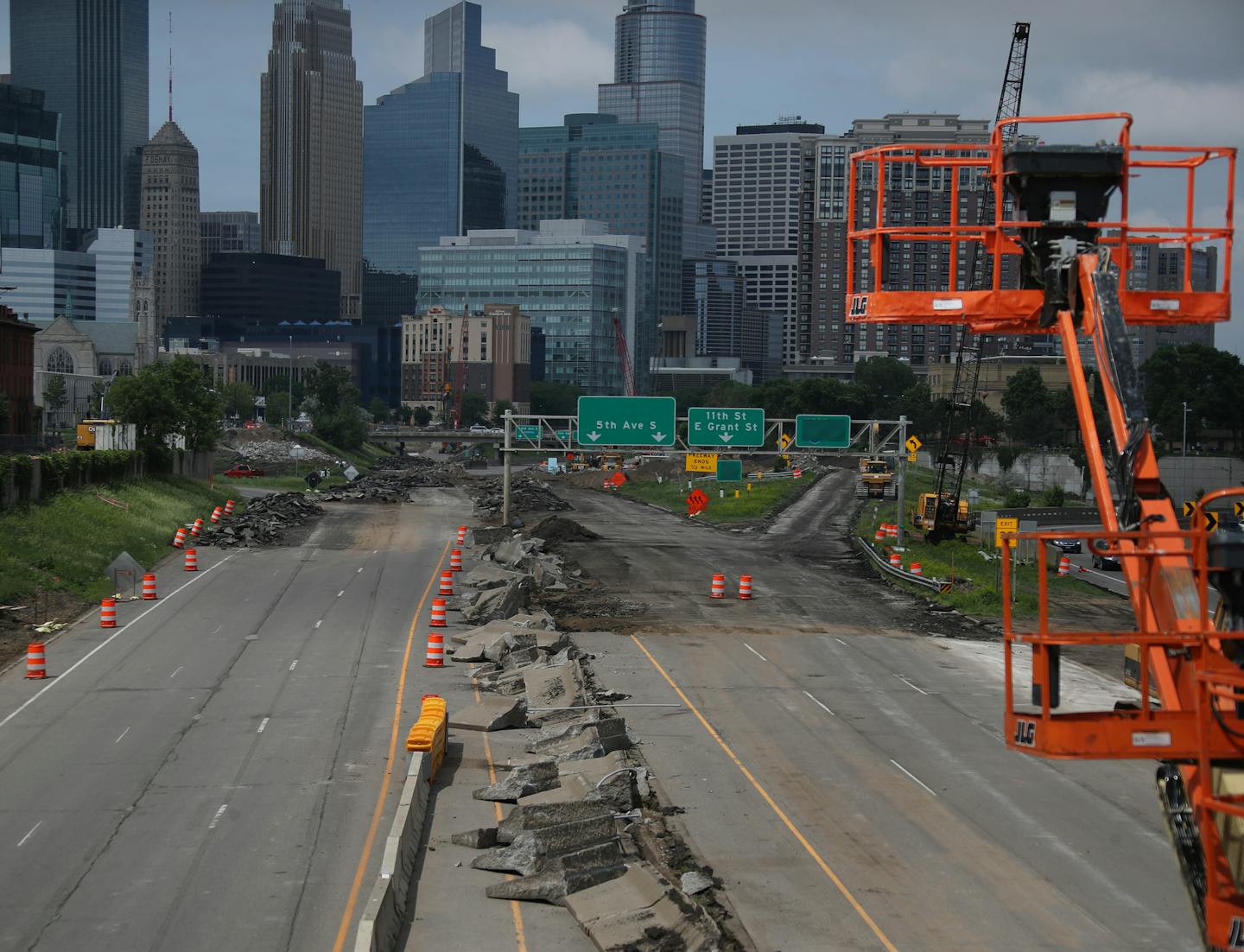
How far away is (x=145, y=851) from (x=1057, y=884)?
1466 cm

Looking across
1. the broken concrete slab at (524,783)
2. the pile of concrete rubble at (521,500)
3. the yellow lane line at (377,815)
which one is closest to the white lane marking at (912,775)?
the broken concrete slab at (524,783)

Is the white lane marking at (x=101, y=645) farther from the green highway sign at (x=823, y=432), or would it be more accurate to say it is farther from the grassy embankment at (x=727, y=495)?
the grassy embankment at (x=727, y=495)

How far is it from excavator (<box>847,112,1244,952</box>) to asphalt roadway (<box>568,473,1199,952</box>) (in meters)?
8.93

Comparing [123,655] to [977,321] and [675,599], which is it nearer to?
[675,599]

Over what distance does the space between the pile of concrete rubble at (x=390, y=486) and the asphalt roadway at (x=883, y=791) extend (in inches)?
2482

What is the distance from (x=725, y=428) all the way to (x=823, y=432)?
5.87 meters

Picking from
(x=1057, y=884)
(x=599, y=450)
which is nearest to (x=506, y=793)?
(x=1057, y=884)

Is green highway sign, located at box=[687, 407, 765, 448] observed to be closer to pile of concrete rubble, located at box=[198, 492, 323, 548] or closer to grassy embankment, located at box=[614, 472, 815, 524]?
grassy embankment, located at box=[614, 472, 815, 524]

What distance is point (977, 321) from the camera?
15.4 metres

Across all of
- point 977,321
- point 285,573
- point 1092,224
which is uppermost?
point 1092,224

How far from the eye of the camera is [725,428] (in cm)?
8088

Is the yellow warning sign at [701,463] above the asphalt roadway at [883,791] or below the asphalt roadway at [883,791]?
above

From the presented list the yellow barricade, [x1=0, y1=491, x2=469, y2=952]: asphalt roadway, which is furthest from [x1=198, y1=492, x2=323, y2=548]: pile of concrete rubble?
the yellow barricade

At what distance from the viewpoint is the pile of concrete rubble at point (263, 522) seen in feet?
239
